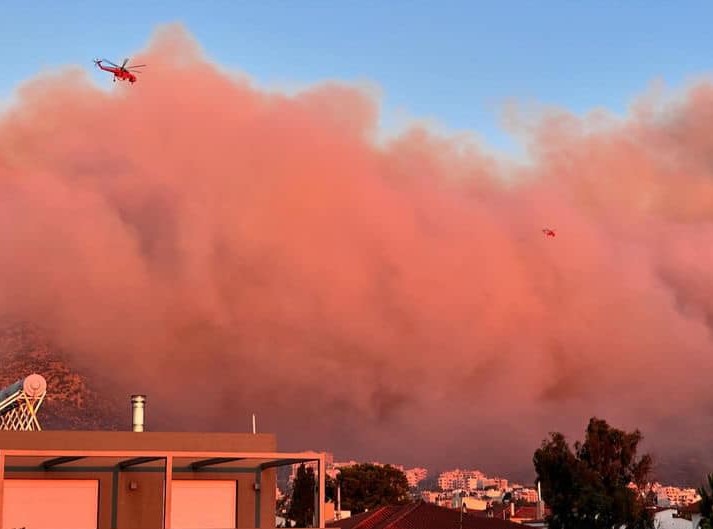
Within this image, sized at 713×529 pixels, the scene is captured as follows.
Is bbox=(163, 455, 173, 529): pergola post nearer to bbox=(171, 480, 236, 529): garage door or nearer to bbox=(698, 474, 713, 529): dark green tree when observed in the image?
bbox=(171, 480, 236, 529): garage door

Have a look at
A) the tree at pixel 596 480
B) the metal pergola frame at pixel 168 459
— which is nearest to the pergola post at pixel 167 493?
the metal pergola frame at pixel 168 459

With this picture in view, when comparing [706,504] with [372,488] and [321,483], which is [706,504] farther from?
[372,488]

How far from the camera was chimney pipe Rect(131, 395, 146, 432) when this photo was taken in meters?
41.8

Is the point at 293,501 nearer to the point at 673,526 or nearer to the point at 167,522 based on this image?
the point at 673,526

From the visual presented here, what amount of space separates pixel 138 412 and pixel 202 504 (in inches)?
240

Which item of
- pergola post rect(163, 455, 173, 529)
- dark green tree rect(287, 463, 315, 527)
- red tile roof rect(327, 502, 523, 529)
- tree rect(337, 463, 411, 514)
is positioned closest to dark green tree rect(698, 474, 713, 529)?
red tile roof rect(327, 502, 523, 529)

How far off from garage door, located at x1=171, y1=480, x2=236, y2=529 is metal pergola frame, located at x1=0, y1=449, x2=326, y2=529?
1.61 ft

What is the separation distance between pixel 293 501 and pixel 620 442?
128 ft

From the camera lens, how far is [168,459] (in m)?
33.0

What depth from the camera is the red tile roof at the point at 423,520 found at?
72.8 m

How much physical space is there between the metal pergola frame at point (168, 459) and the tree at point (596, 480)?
46.8 meters

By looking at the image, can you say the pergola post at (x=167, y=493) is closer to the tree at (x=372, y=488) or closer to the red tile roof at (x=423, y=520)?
the red tile roof at (x=423, y=520)

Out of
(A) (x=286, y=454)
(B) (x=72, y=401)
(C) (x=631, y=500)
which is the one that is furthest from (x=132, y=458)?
(B) (x=72, y=401)

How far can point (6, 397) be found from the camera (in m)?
60.2
